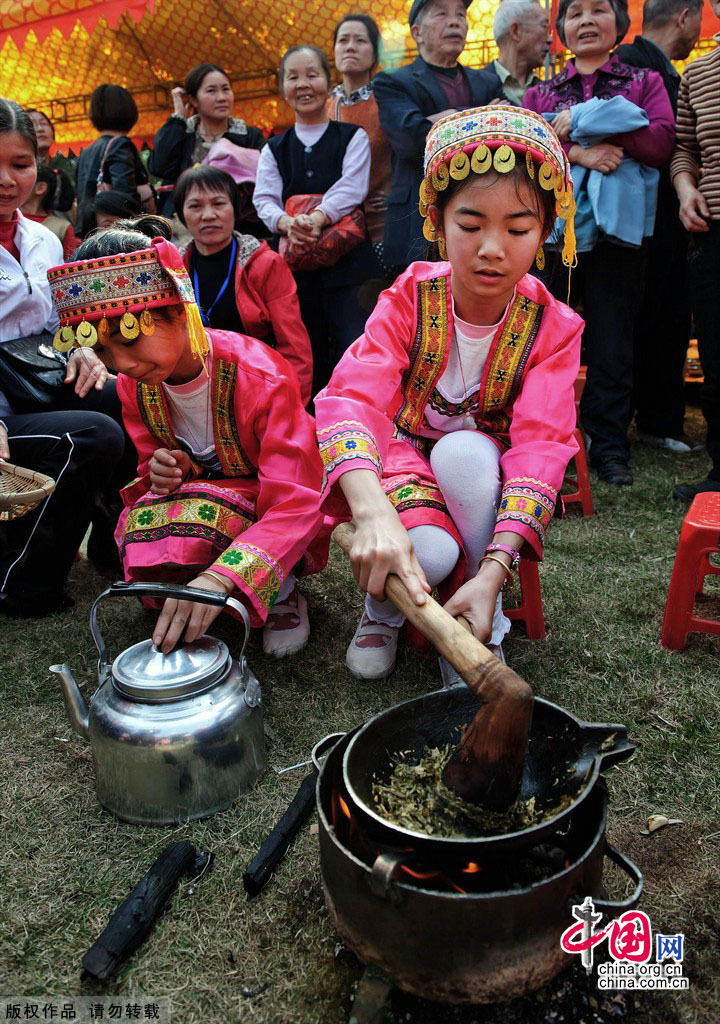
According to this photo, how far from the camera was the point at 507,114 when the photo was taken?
1.91 m

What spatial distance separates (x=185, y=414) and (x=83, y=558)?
1.43 meters

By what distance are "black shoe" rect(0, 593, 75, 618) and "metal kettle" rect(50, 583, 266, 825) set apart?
1210 mm

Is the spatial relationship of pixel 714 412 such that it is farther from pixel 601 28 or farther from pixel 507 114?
pixel 507 114

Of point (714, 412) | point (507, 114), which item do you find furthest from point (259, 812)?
point (714, 412)

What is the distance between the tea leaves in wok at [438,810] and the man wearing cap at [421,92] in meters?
3.02

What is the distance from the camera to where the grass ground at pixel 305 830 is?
4.50 ft

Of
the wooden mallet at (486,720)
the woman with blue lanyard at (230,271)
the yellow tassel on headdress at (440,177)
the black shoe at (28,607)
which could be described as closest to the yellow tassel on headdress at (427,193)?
the yellow tassel on headdress at (440,177)

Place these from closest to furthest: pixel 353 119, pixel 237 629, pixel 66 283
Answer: pixel 66 283
pixel 237 629
pixel 353 119

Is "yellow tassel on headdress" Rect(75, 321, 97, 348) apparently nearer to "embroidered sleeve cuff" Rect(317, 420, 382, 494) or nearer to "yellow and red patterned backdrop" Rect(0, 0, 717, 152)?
"embroidered sleeve cuff" Rect(317, 420, 382, 494)

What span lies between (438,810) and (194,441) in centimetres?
157

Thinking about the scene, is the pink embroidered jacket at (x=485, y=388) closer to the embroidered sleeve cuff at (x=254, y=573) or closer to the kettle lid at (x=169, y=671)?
the embroidered sleeve cuff at (x=254, y=573)

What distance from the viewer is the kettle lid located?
5.75ft

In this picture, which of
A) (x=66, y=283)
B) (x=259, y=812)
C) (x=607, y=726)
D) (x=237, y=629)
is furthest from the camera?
(x=237, y=629)

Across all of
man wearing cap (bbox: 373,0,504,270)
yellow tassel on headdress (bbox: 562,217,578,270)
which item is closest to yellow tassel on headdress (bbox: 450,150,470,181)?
yellow tassel on headdress (bbox: 562,217,578,270)
